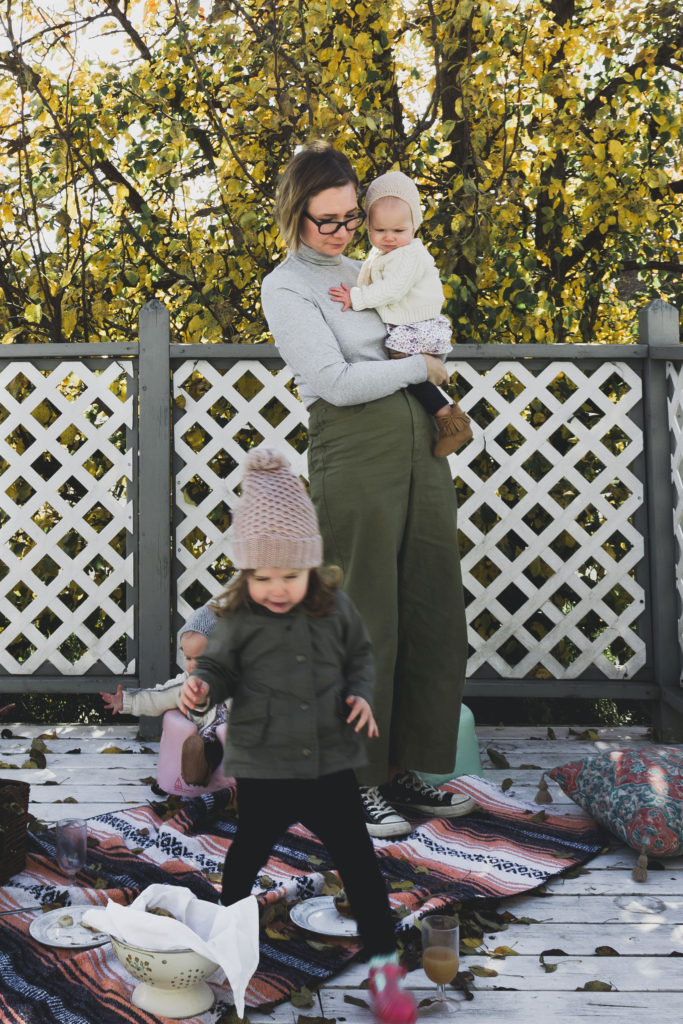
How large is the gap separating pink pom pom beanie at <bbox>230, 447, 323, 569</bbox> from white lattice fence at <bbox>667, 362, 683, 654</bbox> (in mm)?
2013

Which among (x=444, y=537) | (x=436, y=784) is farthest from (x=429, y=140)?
(x=436, y=784)

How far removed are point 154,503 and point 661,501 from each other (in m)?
1.72

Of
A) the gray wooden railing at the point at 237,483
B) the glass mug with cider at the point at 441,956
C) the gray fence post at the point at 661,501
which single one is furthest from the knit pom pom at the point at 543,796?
the glass mug with cider at the point at 441,956

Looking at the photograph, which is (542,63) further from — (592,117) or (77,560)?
(77,560)

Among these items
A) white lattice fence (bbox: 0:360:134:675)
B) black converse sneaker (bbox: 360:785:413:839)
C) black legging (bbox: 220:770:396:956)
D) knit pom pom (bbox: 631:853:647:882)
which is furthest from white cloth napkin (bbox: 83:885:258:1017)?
white lattice fence (bbox: 0:360:134:675)

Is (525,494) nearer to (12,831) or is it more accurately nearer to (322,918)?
(322,918)

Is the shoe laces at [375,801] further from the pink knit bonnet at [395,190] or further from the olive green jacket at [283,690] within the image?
the pink knit bonnet at [395,190]

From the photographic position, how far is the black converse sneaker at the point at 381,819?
2.67 meters

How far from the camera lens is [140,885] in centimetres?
235

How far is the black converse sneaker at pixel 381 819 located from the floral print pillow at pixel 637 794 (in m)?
0.46

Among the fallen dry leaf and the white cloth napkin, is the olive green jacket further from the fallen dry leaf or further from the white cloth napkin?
the fallen dry leaf

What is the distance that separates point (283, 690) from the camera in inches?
72.1

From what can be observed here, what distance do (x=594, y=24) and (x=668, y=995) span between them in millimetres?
3773

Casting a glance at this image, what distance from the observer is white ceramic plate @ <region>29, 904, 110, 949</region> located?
2064mm
